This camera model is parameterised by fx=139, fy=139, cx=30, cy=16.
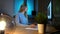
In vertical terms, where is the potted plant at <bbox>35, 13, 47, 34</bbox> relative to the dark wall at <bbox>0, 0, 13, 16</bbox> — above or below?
below

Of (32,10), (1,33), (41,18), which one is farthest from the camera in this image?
(32,10)

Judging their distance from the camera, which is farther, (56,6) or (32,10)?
(32,10)

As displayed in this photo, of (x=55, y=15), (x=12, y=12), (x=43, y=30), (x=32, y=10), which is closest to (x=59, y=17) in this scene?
(x=55, y=15)

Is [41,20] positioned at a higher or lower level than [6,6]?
lower

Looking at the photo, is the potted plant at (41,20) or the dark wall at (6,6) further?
the dark wall at (6,6)

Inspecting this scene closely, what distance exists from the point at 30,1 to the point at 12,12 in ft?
2.97

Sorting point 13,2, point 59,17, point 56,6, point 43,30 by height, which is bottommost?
point 43,30

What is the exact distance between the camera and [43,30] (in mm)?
1569

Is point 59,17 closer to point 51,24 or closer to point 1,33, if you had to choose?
point 51,24

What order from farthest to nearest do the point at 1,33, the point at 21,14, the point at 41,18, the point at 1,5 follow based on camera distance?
the point at 1,5 → the point at 21,14 → the point at 41,18 → the point at 1,33

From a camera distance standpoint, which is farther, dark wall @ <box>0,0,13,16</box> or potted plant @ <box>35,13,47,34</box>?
dark wall @ <box>0,0,13,16</box>

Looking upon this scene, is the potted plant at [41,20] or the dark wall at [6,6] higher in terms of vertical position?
the dark wall at [6,6]

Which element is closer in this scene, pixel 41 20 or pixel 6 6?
pixel 41 20

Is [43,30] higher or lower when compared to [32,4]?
lower
